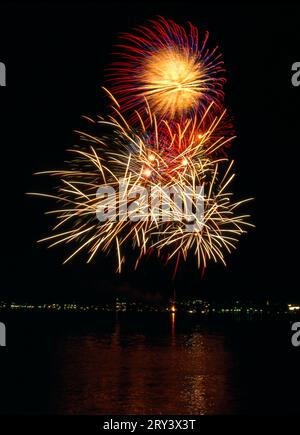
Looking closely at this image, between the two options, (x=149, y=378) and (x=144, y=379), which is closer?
(x=144, y=379)

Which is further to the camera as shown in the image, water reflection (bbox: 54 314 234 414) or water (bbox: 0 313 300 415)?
water (bbox: 0 313 300 415)

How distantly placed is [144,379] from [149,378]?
0.77ft

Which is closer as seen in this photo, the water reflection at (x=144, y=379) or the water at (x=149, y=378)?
the water reflection at (x=144, y=379)

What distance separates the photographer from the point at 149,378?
1605 cm

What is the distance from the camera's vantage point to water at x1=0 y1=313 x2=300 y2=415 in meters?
12.6

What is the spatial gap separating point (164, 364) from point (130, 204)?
4.49 m

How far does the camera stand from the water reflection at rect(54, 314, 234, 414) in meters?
12.5

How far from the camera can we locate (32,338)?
2900 cm

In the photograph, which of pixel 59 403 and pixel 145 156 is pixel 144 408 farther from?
pixel 145 156

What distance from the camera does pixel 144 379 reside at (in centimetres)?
1584

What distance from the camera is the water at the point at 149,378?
1259cm
